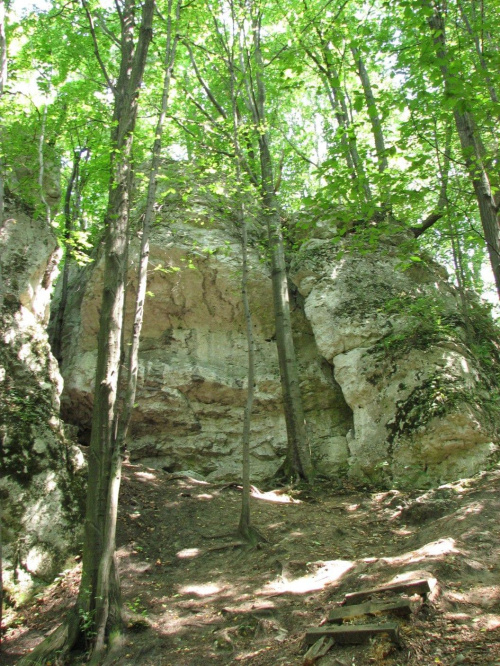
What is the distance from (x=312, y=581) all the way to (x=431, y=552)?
5.11 feet

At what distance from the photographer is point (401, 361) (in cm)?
1041

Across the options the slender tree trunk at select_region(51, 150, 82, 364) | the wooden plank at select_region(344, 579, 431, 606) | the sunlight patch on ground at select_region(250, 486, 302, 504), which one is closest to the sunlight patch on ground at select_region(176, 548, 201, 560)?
the sunlight patch on ground at select_region(250, 486, 302, 504)

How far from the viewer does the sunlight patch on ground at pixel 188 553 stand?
7062mm

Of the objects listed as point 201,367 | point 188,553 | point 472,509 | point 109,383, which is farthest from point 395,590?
Answer: point 201,367

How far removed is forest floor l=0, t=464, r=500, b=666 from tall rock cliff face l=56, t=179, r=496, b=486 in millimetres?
1543

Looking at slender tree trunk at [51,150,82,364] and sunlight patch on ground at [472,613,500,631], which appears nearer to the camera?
sunlight patch on ground at [472,613,500,631]

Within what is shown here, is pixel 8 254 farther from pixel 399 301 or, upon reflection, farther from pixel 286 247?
pixel 399 301

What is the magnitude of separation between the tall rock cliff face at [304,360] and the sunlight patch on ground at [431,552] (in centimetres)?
410

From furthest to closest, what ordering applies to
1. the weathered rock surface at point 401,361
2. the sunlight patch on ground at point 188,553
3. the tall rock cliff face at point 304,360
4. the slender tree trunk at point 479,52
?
the tall rock cliff face at point 304,360 → the weathered rock surface at point 401,361 → the sunlight patch on ground at point 188,553 → the slender tree trunk at point 479,52

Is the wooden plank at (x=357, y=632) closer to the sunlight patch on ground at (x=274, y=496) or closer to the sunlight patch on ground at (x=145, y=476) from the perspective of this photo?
the sunlight patch on ground at (x=274, y=496)

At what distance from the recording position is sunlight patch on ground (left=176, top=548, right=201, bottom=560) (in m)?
7.06

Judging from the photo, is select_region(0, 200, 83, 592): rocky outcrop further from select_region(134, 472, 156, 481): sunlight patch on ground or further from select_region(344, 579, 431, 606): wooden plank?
select_region(344, 579, 431, 606): wooden plank

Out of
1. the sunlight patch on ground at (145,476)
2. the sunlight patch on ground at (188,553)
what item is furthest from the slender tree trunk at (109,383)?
the sunlight patch on ground at (145,476)

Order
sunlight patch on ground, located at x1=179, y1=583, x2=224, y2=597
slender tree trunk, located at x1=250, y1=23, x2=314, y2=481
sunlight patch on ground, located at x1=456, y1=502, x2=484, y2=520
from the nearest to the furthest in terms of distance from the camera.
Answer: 1. sunlight patch on ground, located at x1=179, y1=583, x2=224, y2=597
2. sunlight patch on ground, located at x1=456, y1=502, x2=484, y2=520
3. slender tree trunk, located at x1=250, y1=23, x2=314, y2=481
